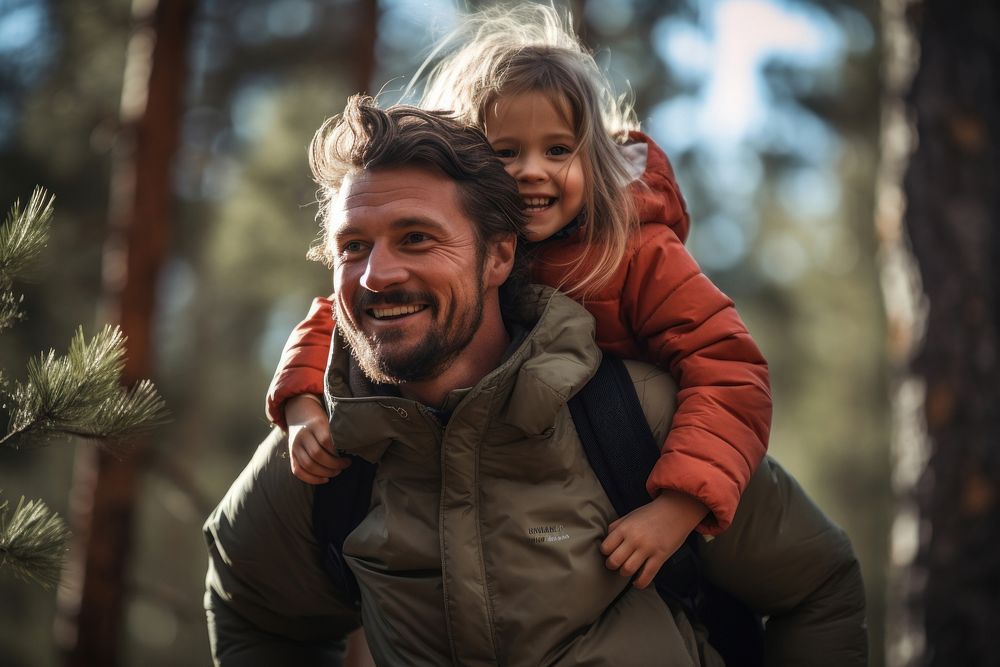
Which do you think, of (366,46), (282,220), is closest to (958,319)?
(366,46)

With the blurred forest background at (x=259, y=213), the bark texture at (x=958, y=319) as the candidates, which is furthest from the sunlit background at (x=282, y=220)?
the bark texture at (x=958, y=319)

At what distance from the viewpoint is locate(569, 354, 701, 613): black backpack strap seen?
2443mm

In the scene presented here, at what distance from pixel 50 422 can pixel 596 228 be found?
147cm

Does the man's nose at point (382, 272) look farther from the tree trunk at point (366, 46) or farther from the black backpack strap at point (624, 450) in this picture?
the tree trunk at point (366, 46)

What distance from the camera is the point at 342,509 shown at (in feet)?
8.48

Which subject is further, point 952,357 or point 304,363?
point 952,357

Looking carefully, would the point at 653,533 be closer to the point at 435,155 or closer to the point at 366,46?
the point at 435,155

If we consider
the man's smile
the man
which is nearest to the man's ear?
the man

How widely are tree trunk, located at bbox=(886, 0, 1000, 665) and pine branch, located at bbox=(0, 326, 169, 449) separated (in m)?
3.57

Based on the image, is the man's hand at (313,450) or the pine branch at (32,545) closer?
the pine branch at (32,545)

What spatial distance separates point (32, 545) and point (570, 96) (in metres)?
1.85

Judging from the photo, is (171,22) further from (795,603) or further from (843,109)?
(843,109)

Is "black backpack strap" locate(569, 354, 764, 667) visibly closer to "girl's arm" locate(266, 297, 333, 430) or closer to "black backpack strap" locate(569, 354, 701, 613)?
"black backpack strap" locate(569, 354, 701, 613)

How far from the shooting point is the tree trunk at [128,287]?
6180 millimetres
